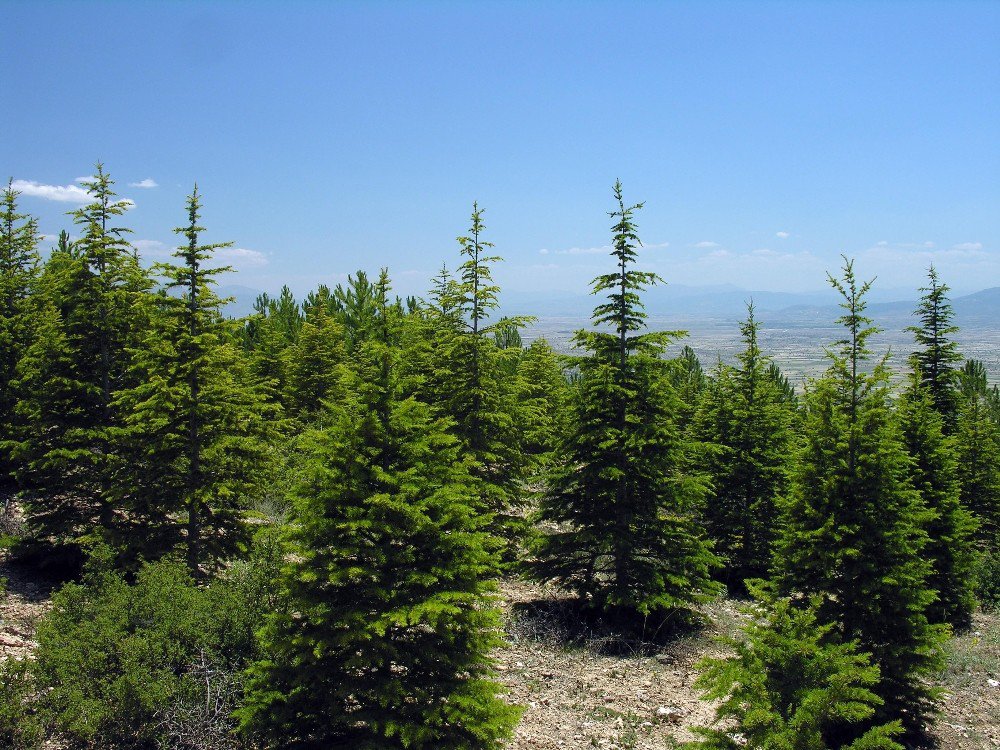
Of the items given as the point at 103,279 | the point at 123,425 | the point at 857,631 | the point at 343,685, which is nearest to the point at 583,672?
the point at 857,631

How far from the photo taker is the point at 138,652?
8.26 metres

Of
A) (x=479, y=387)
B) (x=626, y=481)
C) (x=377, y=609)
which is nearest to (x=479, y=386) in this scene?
(x=479, y=387)

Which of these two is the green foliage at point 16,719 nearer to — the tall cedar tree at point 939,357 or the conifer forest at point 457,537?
the conifer forest at point 457,537

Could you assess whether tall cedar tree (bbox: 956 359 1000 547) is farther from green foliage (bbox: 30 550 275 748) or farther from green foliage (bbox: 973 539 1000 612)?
green foliage (bbox: 30 550 275 748)

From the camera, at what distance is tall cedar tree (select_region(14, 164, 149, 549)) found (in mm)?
13836

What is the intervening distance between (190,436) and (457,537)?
775 centimetres

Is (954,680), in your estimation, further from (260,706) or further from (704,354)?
(704,354)

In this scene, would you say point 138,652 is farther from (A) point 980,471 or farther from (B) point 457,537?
(A) point 980,471

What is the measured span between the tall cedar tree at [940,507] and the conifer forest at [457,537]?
2.8 inches

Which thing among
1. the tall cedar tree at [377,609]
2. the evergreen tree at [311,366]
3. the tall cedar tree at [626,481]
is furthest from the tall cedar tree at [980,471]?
the evergreen tree at [311,366]

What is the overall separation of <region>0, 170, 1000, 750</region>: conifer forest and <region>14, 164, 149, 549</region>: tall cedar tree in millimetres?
73

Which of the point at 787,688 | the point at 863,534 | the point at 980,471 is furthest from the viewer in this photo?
the point at 980,471

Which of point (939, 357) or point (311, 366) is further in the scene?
point (311, 366)

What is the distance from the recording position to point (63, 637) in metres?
8.55
